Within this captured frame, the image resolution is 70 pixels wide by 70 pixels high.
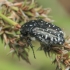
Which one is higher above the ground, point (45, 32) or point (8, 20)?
point (8, 20)

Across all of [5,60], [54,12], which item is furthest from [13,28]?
[54,12]

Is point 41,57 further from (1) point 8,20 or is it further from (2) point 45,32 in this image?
(1) point 8,20

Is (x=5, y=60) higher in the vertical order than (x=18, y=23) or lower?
lower

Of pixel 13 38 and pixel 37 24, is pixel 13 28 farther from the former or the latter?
pixel 37 24

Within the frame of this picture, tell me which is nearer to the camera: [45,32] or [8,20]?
[8,20]

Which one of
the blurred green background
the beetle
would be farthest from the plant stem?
the blurred green background

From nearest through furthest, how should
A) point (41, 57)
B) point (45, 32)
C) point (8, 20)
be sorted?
1. point (8, 20)
2. point (45, 32)
3. point (41, 57)

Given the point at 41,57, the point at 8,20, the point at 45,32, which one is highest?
the point at 8,20

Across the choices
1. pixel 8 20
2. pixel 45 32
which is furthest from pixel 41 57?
pixel 8 20

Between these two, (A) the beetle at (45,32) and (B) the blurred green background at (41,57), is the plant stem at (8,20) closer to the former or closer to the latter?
(A) the beetle at (45,32)

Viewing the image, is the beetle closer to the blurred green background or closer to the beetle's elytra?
the beetle's elytra
